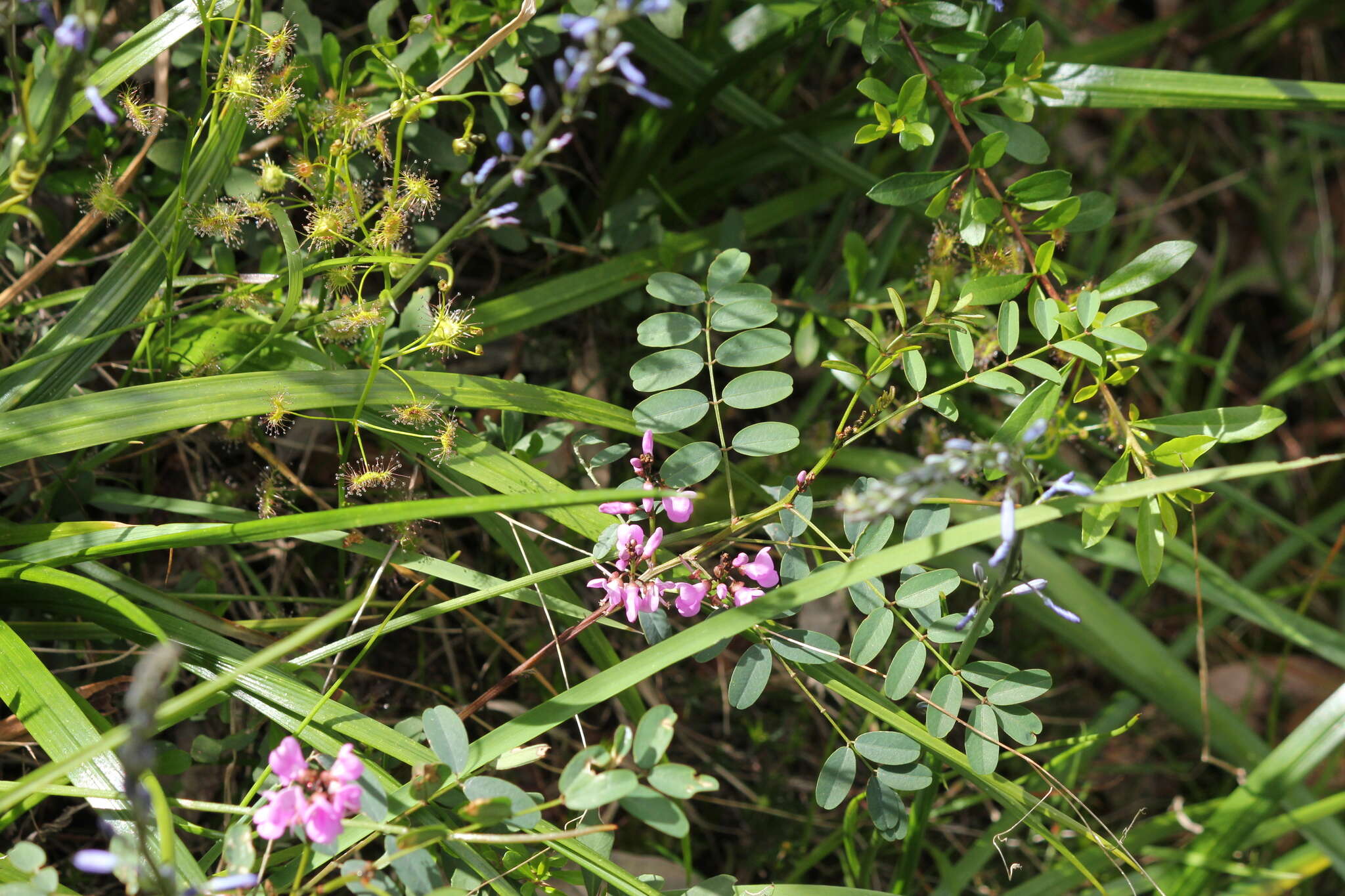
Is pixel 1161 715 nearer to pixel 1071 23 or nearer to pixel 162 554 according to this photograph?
pixel 1071 23

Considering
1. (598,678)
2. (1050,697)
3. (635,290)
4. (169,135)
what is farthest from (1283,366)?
(169,135)

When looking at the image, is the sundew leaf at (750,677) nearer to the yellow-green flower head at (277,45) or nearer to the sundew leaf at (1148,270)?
the sundew leaf at (1148,270)

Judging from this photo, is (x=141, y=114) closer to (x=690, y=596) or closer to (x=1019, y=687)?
(x=690, y=596)

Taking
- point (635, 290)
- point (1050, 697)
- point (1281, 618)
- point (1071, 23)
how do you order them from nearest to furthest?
point (635, 290)
point (1281, 618)
point (1050, 697)
point (1071, 23)

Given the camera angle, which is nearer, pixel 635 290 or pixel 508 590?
pixel 508 590

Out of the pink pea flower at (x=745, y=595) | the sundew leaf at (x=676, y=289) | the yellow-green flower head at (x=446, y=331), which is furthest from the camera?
the sundew leaf at (x=676, y=289)

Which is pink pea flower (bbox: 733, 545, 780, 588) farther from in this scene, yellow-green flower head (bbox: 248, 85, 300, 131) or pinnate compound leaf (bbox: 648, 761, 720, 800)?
yellow-green flower head (bbox: 248, 85, 300, 131)

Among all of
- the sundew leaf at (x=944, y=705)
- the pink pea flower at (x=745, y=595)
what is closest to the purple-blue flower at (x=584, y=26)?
the pink pea flower at (x=745, y=595)
